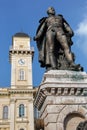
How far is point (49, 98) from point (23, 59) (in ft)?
145

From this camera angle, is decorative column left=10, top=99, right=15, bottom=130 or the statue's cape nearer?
the statue's cape

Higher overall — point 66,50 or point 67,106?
point 66,50

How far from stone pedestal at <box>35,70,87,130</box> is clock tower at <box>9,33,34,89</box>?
41.4m

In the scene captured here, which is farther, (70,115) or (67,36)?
(67,36)

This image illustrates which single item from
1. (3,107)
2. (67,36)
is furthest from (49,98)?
(3,107)

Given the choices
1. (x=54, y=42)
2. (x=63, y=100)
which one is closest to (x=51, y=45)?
(x=54, y=42)

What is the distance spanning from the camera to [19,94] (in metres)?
47.2

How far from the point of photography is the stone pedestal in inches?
254

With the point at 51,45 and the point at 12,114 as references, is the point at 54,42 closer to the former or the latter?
the point at 51,45

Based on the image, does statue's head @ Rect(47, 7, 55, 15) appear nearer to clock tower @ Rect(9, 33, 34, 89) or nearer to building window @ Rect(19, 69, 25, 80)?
clock tower @ Rect(9, 33, 34, 89)

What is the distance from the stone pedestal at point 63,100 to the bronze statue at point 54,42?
0.48 meters

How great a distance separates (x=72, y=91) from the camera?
666 centimetres

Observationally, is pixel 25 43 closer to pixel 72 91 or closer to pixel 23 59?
pixel 23 59

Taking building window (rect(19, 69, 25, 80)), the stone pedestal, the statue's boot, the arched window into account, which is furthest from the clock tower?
the stone pedestal
